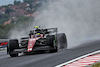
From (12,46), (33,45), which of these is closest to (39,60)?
(33,45)

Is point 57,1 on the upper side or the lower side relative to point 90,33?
upper

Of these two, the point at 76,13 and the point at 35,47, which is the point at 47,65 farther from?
the point at 76,13

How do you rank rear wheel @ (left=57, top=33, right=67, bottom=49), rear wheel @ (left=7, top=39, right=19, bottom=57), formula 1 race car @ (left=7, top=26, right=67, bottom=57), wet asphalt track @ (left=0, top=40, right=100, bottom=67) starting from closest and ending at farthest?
wet asphalt track @ (left=0, top=40, right=100, bottom=67) < formula 1 race car @ (left=7, top=26, right=67, bottom=57) < rear wheel @ (left=7, top=39, right=19, bottom=57) < rear wheel @ (left=57, top=33, right=67, bottom=49)

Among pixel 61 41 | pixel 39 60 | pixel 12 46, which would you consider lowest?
pixel 39 60

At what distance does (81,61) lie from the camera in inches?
457

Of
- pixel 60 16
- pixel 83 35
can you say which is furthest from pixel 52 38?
pixel 60 16

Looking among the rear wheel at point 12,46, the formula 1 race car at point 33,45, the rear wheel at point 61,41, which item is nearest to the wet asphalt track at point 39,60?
the formula 1 race car at point 33,45

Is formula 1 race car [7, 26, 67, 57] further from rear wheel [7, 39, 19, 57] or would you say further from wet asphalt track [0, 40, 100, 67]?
wet asphalt track [0, 40, 100, 67]

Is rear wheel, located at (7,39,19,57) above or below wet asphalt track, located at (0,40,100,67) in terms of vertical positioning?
above

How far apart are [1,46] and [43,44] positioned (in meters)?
17.5

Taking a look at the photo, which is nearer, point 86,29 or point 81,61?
point 81,61

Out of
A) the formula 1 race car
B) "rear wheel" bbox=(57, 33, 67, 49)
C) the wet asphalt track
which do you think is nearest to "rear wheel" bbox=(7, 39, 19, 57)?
the formula 1 race car

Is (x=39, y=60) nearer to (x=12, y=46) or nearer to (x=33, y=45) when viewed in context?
(x=33, y=45)

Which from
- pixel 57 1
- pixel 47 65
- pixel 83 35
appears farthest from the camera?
pixel 57 1
